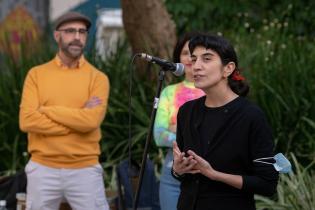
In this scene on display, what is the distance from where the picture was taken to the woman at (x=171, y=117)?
461cm

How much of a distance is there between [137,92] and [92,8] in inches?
126

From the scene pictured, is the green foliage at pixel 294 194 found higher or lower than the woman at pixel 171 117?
lower

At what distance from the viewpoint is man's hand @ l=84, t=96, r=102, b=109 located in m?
5.24

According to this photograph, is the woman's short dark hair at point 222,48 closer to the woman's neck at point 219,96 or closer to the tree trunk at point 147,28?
the woman's neck at point 219,96

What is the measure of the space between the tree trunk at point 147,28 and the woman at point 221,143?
3.42 m

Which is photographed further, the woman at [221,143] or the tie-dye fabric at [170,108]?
the tie-dye fabric at [170,108]

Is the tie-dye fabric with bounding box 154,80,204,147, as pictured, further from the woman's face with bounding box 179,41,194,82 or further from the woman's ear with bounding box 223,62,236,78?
the woman's ear with bounding box 223,62,236,78

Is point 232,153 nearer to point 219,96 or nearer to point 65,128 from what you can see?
point 219,96

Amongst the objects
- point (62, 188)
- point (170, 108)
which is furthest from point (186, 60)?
point (62, 188)

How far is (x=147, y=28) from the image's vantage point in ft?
23.6

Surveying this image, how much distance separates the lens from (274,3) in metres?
9.36

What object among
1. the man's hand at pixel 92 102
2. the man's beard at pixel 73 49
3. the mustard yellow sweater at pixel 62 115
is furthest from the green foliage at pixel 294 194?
the man's beard at pixel 73 49

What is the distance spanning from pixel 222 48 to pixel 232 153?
53 cm

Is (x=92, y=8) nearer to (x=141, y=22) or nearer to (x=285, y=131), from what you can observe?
(x=141, y=22)
